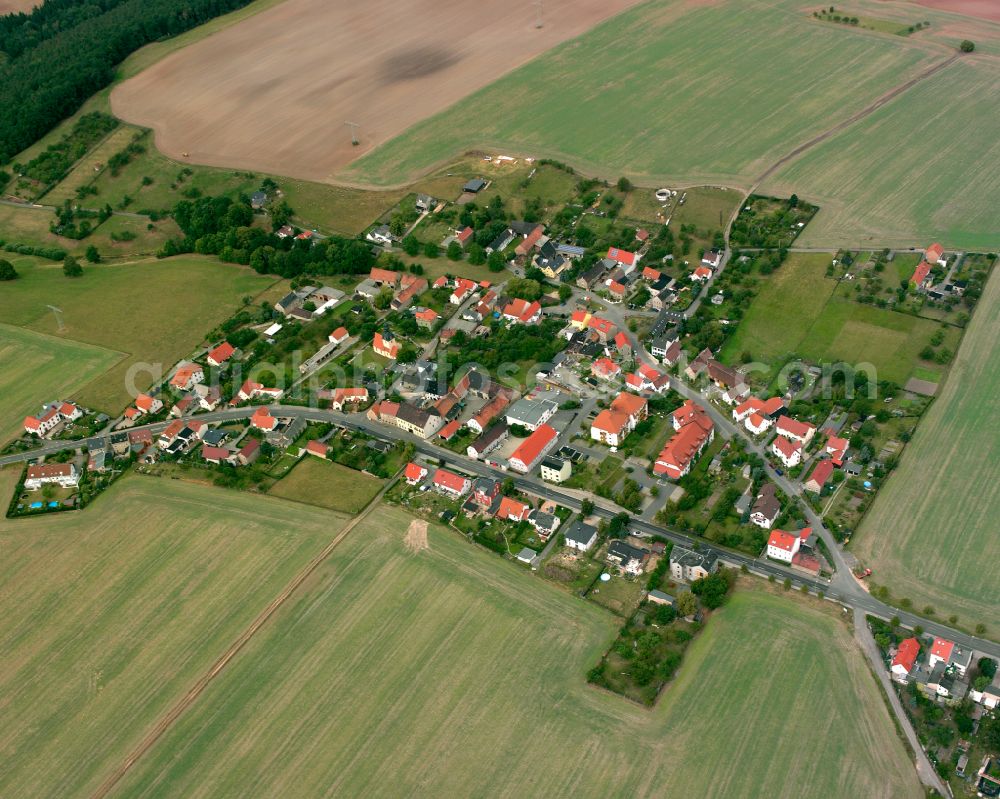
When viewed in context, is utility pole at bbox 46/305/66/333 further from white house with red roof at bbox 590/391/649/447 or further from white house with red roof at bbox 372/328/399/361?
white house with red roof at bbox 590/391/649/447

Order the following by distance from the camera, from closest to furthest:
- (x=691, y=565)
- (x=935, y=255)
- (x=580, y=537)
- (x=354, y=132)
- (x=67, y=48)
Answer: (x=691, y=565)
(x=580, y=537)
(x=935, y=255)
(x=354, y=132)
(x=67, y=48)

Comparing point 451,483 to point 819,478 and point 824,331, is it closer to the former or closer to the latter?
point 819,478

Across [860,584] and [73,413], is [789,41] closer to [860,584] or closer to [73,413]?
[860,584]

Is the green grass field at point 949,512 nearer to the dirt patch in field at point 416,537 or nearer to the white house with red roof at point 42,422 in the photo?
the dirt patch in field at point 416,537

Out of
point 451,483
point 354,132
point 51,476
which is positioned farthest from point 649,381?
point 354,132

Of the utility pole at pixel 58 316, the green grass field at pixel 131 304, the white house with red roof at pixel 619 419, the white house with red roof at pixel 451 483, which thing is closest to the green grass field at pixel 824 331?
the white house with red roof at pixel 619 419

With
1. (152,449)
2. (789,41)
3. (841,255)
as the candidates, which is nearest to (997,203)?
(841,255)
